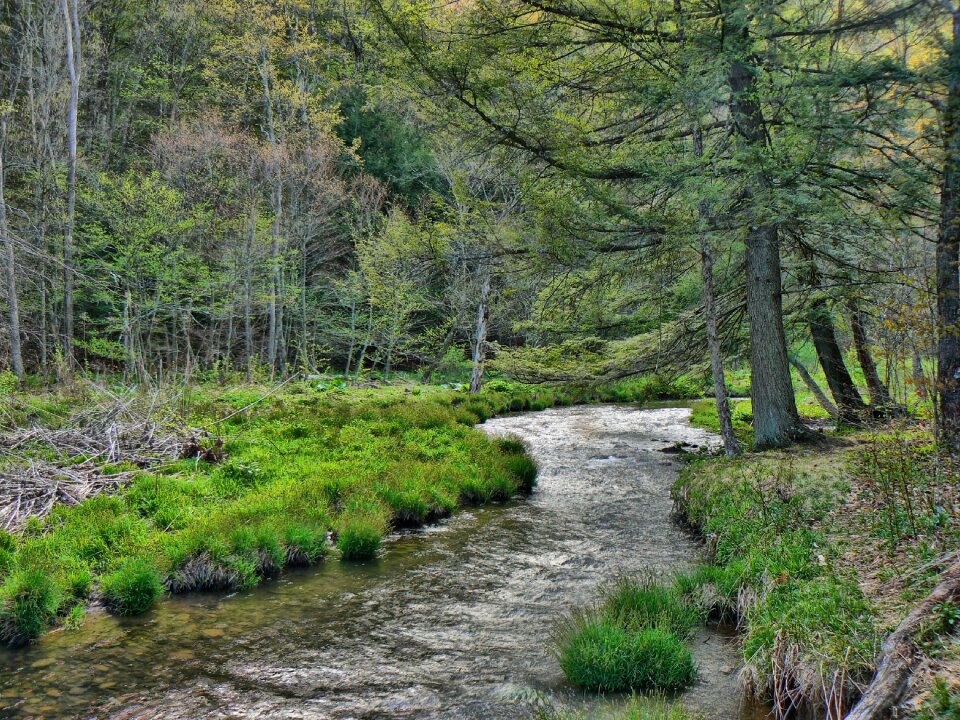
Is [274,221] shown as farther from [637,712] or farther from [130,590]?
[637,712]

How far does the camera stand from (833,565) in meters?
4.90

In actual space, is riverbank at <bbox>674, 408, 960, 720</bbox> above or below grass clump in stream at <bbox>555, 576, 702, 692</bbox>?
above

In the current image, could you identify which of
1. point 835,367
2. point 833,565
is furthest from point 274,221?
point 833,565

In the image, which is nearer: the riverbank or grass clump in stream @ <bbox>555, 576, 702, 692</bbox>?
the riverbank

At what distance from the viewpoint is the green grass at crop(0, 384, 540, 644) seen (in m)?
5.70

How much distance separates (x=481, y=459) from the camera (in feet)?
36.9

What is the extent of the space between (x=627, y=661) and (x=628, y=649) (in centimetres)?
9

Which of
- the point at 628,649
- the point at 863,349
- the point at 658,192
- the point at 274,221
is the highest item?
the point at 274,221

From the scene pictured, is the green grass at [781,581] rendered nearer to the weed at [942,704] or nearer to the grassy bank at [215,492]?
the weed at [942,704]

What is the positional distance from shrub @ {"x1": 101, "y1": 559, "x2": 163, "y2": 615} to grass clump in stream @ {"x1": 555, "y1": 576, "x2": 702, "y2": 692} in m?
3.74

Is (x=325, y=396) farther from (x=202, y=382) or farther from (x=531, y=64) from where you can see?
(x=531, y=64)

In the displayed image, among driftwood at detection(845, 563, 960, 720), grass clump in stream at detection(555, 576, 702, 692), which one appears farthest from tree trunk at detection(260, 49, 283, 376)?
driftwood at detection(845, 563, 960, 720)

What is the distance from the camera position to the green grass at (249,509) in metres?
5.70

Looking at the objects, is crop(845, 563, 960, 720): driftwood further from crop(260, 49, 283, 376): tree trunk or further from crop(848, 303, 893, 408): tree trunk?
crop(260, 49, 283, 376): tree trunk
